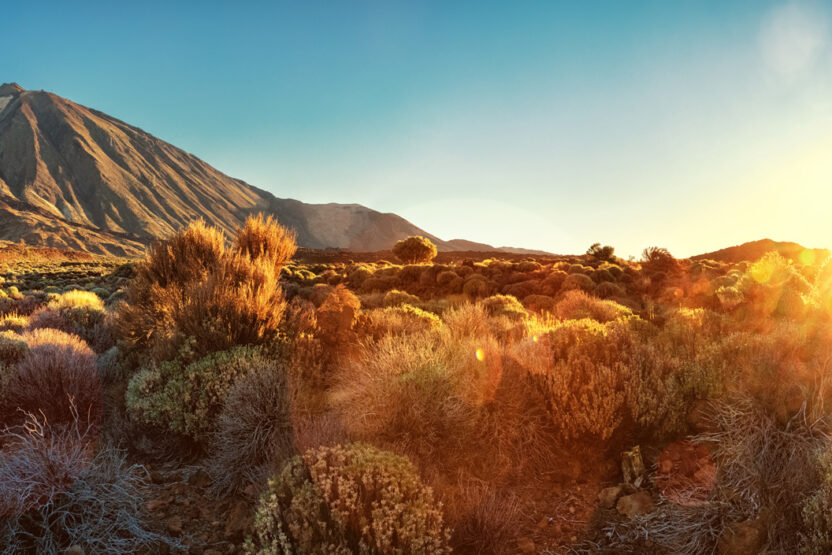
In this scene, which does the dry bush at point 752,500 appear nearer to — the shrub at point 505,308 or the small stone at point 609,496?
the small stone at point 609,496

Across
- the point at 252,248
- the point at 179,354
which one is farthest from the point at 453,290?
the point at 179,354

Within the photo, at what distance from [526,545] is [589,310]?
28.2 feet

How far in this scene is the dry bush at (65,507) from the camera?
3.14 meters

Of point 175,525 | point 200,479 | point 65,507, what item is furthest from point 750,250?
point 65,507

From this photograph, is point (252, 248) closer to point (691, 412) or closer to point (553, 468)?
point (553, 468)

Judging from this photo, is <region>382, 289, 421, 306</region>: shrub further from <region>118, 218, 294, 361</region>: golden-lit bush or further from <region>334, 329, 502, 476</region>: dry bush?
<region>334, 329, 502, 476</region>: dry bush

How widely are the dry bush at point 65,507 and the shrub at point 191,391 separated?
4.05 ft

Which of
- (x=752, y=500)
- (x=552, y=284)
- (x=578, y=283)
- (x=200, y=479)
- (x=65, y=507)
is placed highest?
(x=578, y=283)

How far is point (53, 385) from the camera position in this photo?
17.6 feet

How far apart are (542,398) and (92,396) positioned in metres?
5.84

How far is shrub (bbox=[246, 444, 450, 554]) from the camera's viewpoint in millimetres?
2672

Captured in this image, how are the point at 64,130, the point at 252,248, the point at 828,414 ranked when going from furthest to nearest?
1. the point at 64,130
2. the point at 252,248
3. the point at 828,414

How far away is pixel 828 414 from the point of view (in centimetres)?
335

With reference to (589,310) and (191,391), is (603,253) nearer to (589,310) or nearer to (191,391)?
(589,310)
